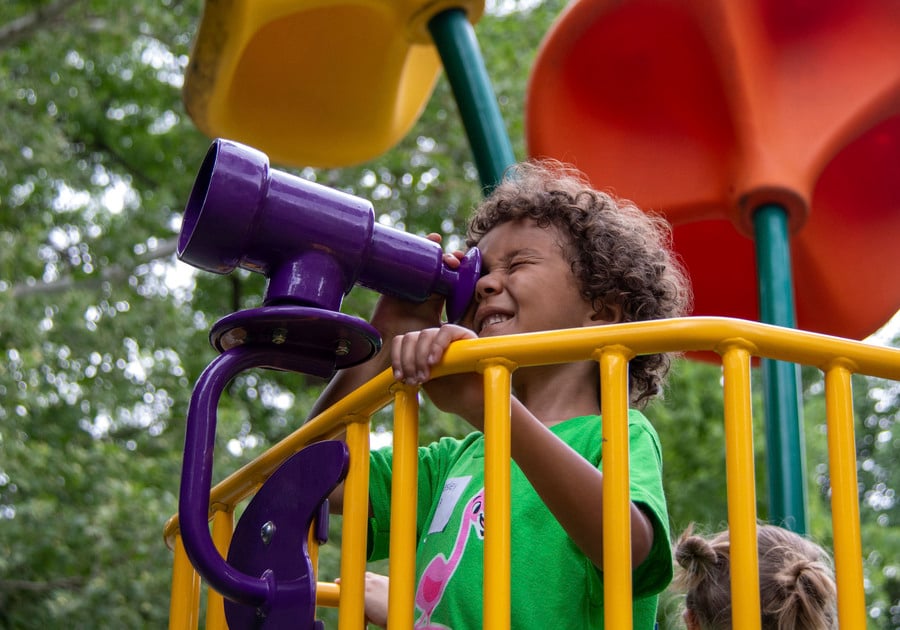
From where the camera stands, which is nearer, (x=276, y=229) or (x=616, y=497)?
(x=616, y=497)

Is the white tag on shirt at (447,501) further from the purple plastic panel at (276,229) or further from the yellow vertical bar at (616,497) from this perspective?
the yellow vertical bar at (616,497)

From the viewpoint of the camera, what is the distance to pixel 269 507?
1.69m

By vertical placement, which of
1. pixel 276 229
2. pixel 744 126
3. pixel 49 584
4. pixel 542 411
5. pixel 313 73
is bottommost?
pixel 542 411

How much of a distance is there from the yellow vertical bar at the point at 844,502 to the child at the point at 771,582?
0.78 meters

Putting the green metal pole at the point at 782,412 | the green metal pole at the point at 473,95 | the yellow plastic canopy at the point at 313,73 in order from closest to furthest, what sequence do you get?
the green metal pole at the point at 782,412 < the green metal pole at the point at 473,95 < the yellow plastic canopy at the point at 313,73

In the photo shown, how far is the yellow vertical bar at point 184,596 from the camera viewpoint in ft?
6.25

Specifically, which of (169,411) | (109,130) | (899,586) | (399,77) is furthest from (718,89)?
(899,586)

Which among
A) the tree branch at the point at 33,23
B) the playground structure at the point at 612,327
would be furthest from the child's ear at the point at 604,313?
the tree branch at the point at 33,23

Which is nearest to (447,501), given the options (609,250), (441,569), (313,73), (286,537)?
(441,569)

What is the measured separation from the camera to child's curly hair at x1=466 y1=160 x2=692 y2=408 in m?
1.98

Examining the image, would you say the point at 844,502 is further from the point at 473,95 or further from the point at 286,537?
the point at 473,95

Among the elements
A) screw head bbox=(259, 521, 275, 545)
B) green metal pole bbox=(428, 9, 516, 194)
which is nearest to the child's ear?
screw head bbox=(259, 521, 275, 545)

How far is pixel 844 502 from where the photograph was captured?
1.35m

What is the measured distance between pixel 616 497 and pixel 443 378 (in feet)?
0.99
